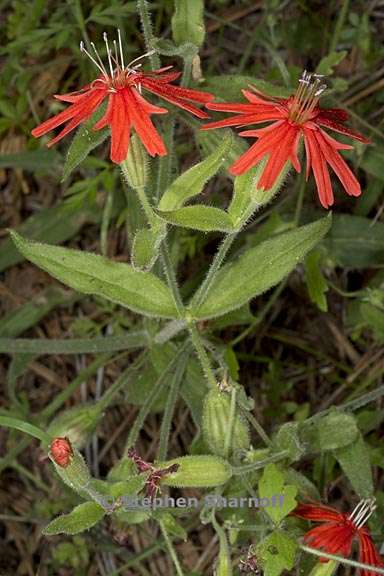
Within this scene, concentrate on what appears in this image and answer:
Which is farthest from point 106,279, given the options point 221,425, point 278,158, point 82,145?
point 278,158

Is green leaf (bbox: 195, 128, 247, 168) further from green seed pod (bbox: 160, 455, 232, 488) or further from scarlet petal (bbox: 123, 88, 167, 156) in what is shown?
green seed pod (bbox: 160, 455, 232, 488)

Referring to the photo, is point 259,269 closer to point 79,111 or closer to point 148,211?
point 148,211

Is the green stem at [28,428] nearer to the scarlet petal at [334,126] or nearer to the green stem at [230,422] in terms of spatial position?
the green stem at [230,422]

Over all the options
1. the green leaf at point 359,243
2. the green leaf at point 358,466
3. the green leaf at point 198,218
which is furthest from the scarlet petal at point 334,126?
the green leaf at point 359,243

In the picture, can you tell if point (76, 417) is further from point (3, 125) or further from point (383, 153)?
point (383, 153)

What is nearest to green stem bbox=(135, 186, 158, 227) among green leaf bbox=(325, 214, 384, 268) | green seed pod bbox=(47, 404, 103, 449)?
green seed pod bbox=(47, 404, 103, 449)
